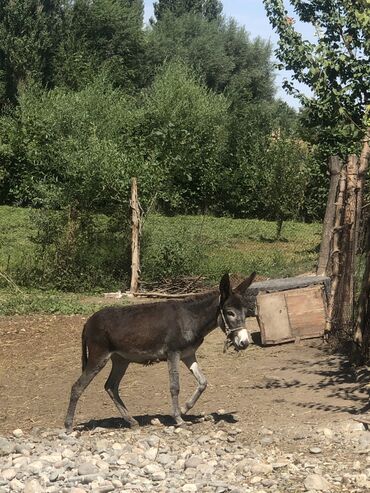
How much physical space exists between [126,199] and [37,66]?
34.4 metres

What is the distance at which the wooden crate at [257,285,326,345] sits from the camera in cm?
1177

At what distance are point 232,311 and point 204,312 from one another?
17.0 inches

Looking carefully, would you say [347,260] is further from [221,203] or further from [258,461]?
[221,203]

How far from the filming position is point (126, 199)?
18.8m

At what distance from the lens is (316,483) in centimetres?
612

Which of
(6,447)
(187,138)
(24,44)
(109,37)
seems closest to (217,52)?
(109,37)

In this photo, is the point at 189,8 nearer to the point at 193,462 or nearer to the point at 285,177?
the point at 285,177

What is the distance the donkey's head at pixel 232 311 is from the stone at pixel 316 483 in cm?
186

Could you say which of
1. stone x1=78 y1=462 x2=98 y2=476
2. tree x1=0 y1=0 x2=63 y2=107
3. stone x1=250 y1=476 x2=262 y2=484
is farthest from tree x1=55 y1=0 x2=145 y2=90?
stone x1=250 y1=476 x2=262 y2=484

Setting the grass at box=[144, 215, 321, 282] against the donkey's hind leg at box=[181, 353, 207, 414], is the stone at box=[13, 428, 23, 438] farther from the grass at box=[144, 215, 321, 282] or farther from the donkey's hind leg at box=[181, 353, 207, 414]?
the grass at box=[144, 215, 321, 282]

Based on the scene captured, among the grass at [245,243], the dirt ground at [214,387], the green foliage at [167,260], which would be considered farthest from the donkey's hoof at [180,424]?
the grass at [245,243]

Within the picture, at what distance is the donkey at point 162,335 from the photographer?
8180 mm

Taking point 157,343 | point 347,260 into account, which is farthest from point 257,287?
point 157,343

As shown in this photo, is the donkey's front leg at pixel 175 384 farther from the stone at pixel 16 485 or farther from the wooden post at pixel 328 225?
the wooden post at pixel 328 225
